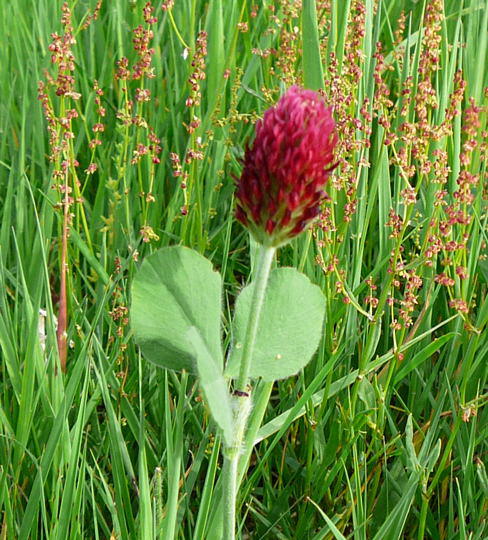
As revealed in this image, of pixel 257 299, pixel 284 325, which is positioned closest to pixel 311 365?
pixel 284 325

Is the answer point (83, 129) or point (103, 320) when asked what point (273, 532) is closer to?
point (103, 320)

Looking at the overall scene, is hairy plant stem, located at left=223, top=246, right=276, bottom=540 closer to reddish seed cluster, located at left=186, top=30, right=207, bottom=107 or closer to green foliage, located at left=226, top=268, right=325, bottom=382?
green foliage, located at left=226, top=268, right=325, bottom=382

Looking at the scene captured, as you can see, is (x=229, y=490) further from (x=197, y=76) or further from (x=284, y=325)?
(x=197, y=76)

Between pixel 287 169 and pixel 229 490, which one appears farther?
pixel 229 490

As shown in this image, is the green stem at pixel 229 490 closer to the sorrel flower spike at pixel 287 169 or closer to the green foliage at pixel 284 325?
the green foliage at pixel 284 325

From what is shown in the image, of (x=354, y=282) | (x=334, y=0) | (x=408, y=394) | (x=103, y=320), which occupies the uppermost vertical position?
(x=334, y=0)

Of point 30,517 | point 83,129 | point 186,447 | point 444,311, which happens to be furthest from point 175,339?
point 83,129

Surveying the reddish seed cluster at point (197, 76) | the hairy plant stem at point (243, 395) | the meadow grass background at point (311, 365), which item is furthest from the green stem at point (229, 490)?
the reddish seed cluster at point (197, 76)
